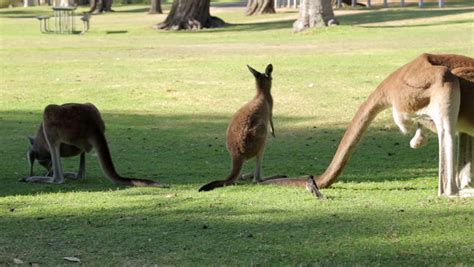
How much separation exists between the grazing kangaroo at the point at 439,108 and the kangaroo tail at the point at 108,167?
67.0 inches

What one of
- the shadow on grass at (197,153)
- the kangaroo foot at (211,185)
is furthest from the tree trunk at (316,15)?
the kangaroo foot at (211,185)

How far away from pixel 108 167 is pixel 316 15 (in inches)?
Result: 925

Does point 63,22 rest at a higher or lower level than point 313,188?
A: lower

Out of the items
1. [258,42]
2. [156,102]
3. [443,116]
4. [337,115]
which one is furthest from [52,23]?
[443,116]

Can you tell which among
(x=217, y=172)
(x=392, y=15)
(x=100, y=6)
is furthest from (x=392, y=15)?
(x=217, y=172)

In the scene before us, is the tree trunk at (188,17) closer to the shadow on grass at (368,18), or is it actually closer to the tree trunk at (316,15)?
the shadow on grass at (368,18)

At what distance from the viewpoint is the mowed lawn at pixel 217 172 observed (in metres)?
6.23

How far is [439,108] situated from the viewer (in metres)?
7.24

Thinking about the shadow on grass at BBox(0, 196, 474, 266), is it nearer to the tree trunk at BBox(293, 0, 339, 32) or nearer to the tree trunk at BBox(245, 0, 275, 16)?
the tree trunk at BBox(293, 0, 339, 32)

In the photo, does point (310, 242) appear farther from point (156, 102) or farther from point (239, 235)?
point (156, 102)

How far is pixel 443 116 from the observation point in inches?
285

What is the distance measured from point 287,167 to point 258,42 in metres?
19.5

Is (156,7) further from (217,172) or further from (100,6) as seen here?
(217,172)

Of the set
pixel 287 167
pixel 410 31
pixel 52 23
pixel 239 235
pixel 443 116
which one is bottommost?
pixel 52 23
